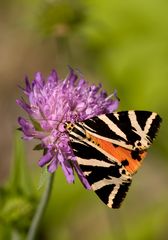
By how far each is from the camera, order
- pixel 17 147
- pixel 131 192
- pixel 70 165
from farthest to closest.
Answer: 1. pixel 131 192
2. pixel 17 147
3. pixel 70 165

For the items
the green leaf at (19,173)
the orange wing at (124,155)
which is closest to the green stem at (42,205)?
the orange wing at (124,155)

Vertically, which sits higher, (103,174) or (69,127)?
(69,127)

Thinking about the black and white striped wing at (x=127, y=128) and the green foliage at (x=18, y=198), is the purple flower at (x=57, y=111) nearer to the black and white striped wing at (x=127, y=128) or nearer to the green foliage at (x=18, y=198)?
the black and white striped wing at (x=127, y=128)

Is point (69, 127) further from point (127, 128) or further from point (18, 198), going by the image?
point (18, 198)

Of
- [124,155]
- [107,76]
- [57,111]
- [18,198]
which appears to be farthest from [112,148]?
[107,76]

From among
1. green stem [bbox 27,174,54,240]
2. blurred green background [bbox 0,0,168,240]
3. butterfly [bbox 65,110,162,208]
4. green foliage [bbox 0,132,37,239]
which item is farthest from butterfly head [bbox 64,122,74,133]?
blurred green background [bbox 0,0,168,240]

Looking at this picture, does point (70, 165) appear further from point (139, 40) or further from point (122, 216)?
point (139, 40)

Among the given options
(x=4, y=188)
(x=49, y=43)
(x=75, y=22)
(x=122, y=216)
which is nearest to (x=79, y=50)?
(x=49, y=43)
